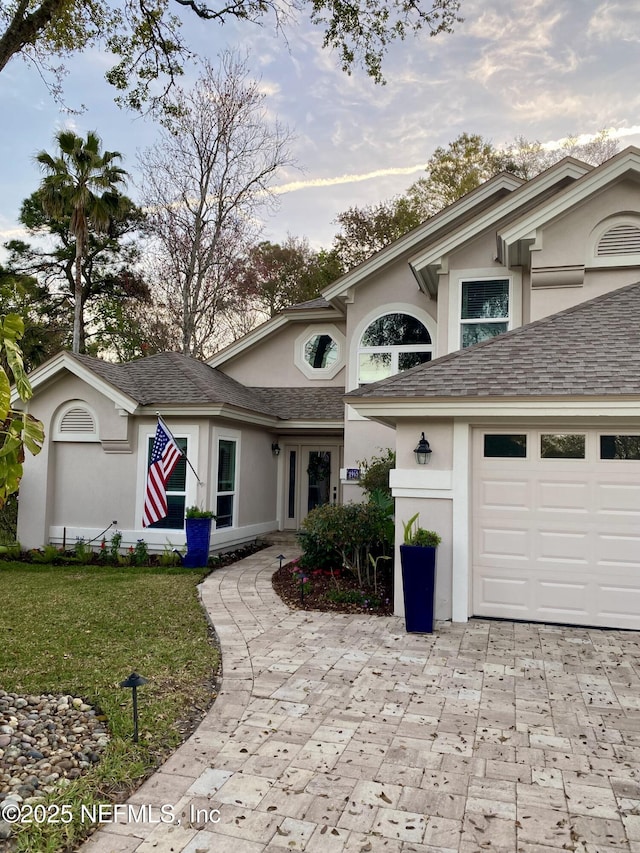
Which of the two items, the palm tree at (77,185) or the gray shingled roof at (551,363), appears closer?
the gray shingled roof at (551,363)

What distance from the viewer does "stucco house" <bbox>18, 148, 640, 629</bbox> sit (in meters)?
6.53

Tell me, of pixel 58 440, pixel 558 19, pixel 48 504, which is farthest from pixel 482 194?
pixel 48 504

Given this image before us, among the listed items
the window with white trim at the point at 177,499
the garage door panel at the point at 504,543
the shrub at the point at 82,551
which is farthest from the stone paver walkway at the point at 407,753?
the shrub at the point at 82,551

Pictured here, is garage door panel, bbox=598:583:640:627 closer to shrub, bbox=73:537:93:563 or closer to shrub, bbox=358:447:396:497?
shrub, bbox=358:447:396:497

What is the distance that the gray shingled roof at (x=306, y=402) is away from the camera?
42.4ft

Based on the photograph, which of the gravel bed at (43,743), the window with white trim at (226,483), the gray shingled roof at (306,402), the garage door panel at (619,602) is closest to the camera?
the gravel bed at (43,743)

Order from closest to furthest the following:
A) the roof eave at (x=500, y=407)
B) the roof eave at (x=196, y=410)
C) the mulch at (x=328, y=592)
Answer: the roof eave at (x=500, y=407) < the mulch at (x=328, y=592) < the roof eave at (x=196, y=410)

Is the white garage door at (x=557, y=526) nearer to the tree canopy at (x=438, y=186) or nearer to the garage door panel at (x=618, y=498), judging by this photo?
the garage door panel at (x=618, y=498)

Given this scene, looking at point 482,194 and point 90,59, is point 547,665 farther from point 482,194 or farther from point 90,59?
point 90,59

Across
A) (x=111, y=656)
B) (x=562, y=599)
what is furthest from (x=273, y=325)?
(x=111, y=656)

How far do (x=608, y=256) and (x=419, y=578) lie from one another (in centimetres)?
611

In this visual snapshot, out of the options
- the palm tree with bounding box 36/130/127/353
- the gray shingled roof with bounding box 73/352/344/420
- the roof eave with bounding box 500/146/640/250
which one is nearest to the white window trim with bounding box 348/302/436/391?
the gray shingled roof with bounding box 73/352/344/420

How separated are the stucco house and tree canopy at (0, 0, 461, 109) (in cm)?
325

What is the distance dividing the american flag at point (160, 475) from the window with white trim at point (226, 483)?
1961mm
